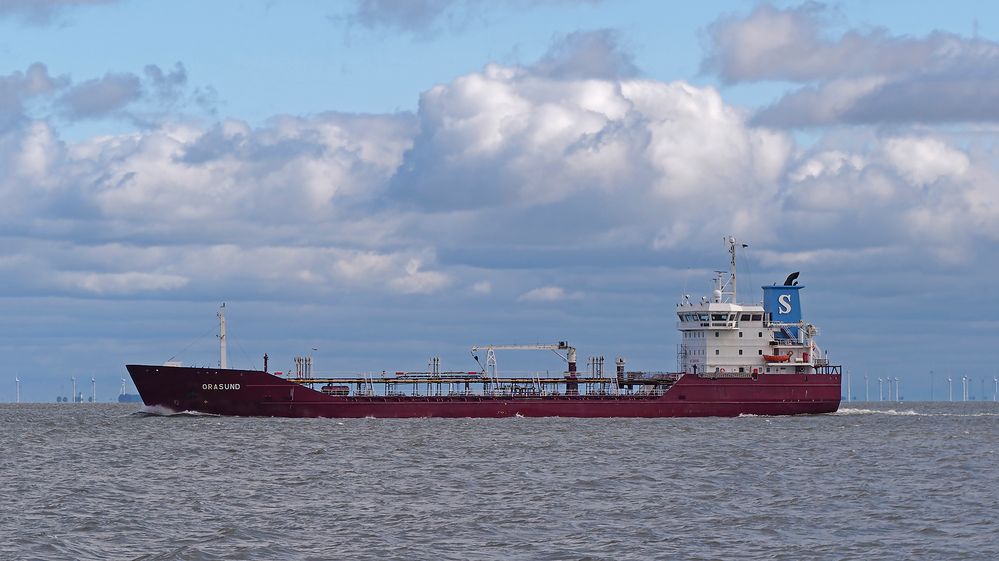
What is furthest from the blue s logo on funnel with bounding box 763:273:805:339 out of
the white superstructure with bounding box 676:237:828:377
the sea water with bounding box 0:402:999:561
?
the sea water with bounding box 0:402:999:561

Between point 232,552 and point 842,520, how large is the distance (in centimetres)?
1693

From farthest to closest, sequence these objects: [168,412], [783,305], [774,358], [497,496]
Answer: [783,305] < [774,358] < [168,412] < [497,496]

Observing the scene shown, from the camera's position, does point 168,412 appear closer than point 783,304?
Yes

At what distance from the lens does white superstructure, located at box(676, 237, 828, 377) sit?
3433 inches

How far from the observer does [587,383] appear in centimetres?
8850

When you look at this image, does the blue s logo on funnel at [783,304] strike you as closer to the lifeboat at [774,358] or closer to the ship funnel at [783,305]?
the ship funnel at [783,305]

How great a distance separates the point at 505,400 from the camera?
3383 inches

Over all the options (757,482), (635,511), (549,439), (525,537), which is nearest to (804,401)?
(549,439)

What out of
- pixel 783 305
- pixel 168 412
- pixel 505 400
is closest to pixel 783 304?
pixel 783 305

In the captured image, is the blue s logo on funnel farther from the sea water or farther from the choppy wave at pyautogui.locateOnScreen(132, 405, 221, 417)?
the choppy wave at pyautogui.locateOnScreen(132, 405, 221, 417)

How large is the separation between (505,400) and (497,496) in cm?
4367

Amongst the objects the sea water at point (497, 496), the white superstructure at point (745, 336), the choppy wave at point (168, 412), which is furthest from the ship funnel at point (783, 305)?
the choppy wave at point (168, 412)

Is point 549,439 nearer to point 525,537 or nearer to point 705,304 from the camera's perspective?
point 705,304

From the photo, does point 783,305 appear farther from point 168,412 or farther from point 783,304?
point 168,412
